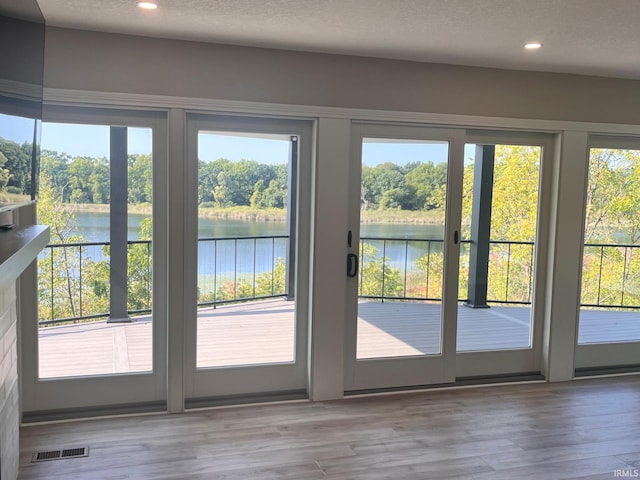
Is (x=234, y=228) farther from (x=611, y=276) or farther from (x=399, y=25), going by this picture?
(x=611, y=276)

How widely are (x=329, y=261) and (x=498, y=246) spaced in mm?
1475

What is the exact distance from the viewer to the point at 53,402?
3.44 m

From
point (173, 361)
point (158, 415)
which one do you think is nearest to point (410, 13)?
point (173, 361)

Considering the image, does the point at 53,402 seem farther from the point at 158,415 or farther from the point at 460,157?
the point at 460,157

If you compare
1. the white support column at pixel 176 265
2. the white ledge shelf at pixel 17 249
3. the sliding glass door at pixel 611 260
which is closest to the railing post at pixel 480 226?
the sliding glass door at pixel 611 260

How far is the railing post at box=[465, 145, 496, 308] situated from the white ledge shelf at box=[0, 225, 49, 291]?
304cm

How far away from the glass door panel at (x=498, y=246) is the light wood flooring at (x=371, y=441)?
1.84 feet

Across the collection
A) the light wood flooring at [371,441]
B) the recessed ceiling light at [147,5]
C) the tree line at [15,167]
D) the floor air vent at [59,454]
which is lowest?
the floor air vent at [59,454]

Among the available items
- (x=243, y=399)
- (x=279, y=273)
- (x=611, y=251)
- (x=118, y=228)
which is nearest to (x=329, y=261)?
(x=279, y=273)

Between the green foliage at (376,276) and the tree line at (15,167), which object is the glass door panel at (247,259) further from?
the tree line at (15,167)

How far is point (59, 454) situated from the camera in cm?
294

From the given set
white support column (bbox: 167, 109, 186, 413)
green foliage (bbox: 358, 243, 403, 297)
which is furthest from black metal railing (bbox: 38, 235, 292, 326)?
green foliage (bbox: 358, 243, 403, 297)

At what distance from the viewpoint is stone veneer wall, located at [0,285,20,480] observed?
2201mm

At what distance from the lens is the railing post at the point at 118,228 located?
135 inches
